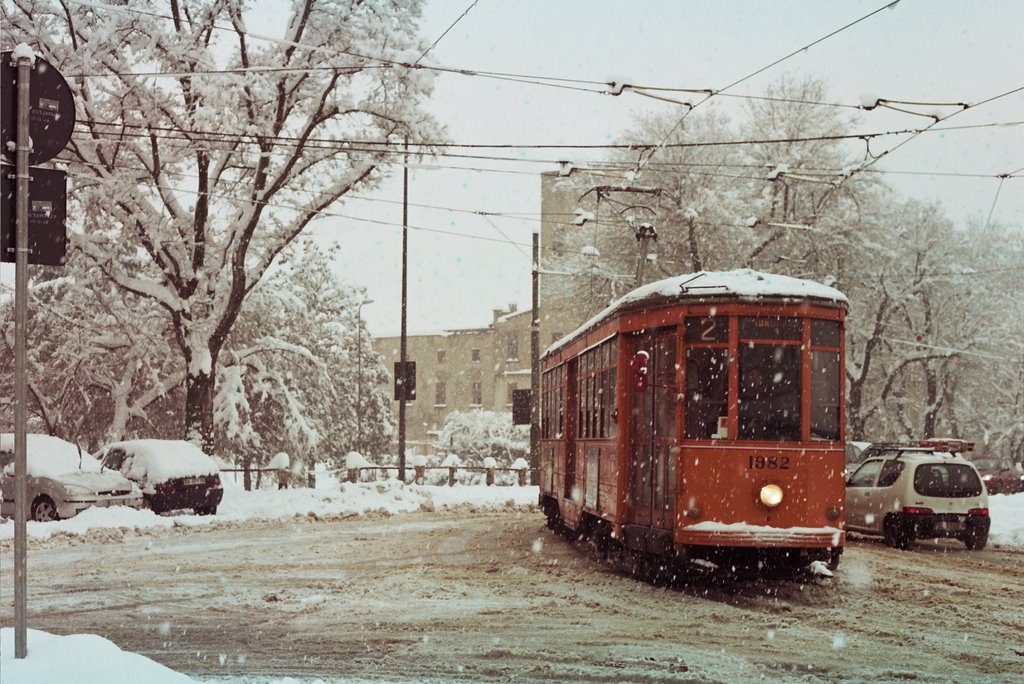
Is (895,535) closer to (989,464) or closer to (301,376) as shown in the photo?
(989,464)

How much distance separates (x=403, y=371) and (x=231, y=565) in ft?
58.9

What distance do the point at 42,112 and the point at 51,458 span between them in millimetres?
16659

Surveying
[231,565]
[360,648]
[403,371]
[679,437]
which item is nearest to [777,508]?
[679,437]

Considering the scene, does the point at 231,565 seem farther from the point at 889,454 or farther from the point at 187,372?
the point at 187,372

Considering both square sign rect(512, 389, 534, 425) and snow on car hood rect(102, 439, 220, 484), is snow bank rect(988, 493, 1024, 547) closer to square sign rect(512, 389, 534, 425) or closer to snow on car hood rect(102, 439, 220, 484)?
square sign rect(512, 389, 534, 425)

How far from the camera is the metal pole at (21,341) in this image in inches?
231

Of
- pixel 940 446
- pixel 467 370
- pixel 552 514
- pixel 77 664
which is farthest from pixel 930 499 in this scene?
pixel 467 370

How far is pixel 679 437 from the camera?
40.6 ft

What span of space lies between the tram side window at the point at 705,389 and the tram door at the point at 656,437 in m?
0.21

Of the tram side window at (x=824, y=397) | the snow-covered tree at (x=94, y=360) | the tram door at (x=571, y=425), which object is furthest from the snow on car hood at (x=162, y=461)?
the tram side window at (x=824, y=397)

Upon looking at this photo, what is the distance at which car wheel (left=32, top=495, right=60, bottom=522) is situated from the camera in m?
21.0

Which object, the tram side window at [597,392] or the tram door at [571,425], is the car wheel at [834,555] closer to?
the tram side window at [597,392]

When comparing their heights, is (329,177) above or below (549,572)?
above

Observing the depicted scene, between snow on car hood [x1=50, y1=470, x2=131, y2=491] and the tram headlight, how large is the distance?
1385 cm
